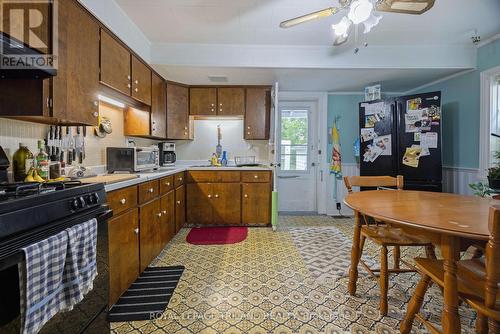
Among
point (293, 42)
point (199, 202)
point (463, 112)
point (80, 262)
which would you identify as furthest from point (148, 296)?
point (463, 112)

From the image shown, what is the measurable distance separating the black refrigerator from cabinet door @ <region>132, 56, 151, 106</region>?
3023 millimetres

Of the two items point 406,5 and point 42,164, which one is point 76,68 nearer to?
point 42,164

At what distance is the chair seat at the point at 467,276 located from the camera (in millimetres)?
1081

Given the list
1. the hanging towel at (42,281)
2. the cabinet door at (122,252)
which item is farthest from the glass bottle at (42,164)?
the hanging towel at (42,281)

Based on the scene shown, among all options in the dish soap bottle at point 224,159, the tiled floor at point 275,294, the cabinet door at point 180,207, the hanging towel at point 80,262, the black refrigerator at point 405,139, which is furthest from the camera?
the dish soap bottle at point 224,159

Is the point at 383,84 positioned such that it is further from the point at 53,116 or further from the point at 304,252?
the point at 53,116

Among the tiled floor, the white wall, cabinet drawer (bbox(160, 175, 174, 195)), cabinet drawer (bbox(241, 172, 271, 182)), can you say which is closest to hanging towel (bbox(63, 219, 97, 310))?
the tiled floor

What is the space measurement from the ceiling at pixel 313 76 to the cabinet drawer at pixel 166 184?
1421 mm

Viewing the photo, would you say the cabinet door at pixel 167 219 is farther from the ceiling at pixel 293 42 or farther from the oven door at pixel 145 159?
the ceiling at pixel 293 42

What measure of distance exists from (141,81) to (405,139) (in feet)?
11.6

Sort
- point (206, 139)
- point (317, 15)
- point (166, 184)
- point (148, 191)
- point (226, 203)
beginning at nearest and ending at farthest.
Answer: point (317, 15)
point (148, 191)
point (166, 184)
point (226, 203)
point (206, 139)

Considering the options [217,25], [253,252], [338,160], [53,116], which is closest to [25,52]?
[53,116]

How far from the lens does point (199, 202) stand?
3498mm

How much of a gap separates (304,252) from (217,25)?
8.55 feet
